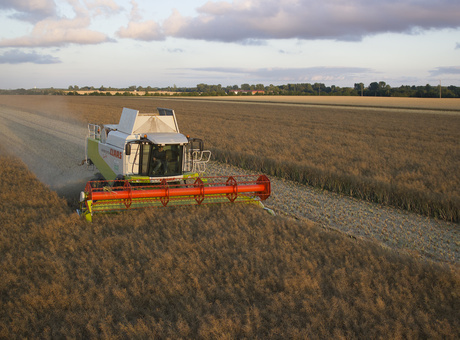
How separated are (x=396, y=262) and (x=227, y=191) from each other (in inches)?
156

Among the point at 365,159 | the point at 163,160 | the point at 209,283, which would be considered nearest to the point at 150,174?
the point at 163,160

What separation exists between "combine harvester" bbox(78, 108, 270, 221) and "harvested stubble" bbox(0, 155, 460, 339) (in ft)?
1.83

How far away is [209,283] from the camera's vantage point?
588 centimetres

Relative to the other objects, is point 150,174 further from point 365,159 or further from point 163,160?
point 365,159

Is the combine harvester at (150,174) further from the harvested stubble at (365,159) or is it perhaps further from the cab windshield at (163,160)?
the harvested stubble at (365,159)

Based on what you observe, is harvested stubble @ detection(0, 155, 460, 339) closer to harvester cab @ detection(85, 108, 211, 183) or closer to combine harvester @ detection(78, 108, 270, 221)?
combine harvester @ detection(78, 108, 270, 221)

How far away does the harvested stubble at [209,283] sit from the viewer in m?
4.89

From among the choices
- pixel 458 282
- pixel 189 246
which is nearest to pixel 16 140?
pixel 189 246

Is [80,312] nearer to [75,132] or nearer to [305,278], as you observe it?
[305,278]

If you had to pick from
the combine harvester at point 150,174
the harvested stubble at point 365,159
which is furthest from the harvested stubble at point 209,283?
the harvested stubble at point 365,159

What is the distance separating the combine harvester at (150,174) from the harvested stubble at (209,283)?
0.56 m

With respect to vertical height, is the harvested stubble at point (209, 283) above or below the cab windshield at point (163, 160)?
below

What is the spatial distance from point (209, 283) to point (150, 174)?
15.2ft

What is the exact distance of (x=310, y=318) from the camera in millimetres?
5020
